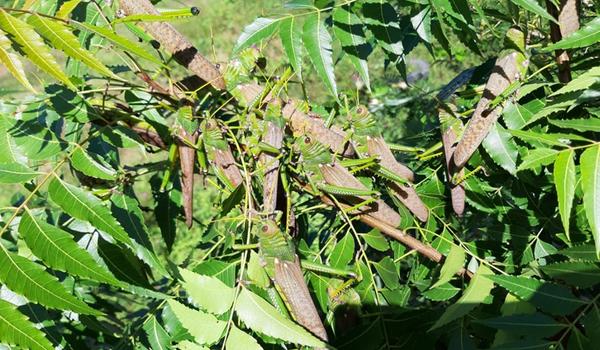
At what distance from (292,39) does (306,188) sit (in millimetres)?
207

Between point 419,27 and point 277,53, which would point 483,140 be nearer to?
point 419,27

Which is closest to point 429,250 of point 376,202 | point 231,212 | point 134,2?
point 376,202

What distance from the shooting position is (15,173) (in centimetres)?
77

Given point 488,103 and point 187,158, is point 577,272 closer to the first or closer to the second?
point 488,103

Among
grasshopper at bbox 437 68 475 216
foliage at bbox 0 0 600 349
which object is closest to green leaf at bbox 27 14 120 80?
foliage at bbox 0 0 600 349

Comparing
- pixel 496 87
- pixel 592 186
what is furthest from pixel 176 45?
pixel 592 186

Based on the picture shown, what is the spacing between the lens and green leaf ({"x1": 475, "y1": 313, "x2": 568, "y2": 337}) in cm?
71

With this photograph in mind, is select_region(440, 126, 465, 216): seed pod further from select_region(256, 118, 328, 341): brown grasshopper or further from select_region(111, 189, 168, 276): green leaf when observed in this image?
select_region(111, 189, 168, 276): green leaf

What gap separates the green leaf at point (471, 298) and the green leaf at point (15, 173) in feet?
1.69

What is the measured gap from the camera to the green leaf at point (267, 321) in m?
0.71

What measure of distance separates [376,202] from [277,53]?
458cm

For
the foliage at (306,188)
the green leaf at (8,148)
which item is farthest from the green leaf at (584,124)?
the green leaf at (8,148)

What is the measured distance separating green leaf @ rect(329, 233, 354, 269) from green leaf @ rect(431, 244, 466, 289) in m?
0.13

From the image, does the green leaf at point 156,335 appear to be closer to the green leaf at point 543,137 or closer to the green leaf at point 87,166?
the green leaf at point 87,166
